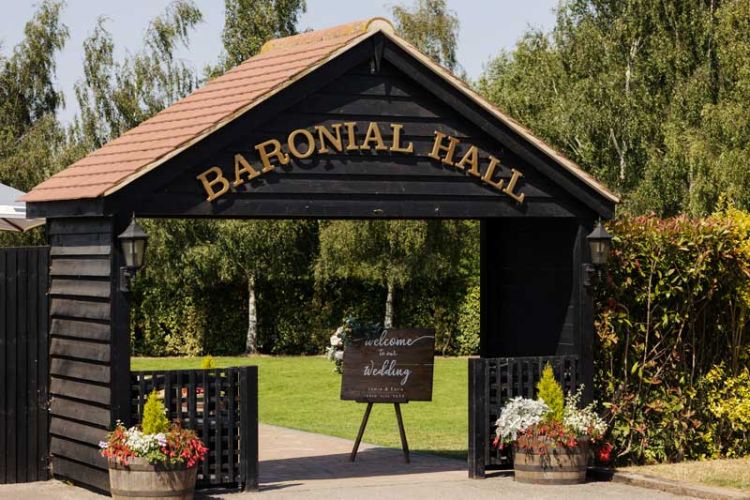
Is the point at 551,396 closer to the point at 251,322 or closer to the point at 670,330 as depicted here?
the point at 670,330

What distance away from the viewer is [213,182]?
11297 millimetres

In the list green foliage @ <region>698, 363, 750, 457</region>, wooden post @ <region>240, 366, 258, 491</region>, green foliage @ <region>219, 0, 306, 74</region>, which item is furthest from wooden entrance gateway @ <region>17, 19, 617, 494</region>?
green foliage @ <region>219, 0, 306, 74</region>

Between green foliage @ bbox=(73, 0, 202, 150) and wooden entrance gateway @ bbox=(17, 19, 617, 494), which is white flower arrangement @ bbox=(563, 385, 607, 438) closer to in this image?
wooden entrance gateway @ bbox=(17, 19, 617, 494)

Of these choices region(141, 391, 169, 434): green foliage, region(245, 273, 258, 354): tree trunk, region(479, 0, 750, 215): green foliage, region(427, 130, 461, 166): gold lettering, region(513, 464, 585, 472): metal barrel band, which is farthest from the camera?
region(245, 273, 258, 354): tree trunk

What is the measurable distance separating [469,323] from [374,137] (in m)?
19.1

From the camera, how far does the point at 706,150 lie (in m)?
27.8

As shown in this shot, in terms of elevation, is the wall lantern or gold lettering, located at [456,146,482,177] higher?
gold lettering, located at [456,146,482,177]

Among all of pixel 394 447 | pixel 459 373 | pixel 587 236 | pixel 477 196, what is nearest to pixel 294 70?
pixel 477 196

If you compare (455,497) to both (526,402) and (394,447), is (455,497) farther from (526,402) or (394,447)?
(394,447)

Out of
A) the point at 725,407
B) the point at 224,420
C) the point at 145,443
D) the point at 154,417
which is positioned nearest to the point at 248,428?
the point at 224,420

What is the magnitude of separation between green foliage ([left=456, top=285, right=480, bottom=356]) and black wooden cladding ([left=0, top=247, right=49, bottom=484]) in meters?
19.1

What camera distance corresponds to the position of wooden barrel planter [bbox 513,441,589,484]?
39.3 feet

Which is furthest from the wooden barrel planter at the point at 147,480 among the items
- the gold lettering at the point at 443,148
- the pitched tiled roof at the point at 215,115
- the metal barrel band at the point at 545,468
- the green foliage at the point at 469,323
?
the green foliage at the point at 469,323

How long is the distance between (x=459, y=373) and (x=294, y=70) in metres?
14.9
